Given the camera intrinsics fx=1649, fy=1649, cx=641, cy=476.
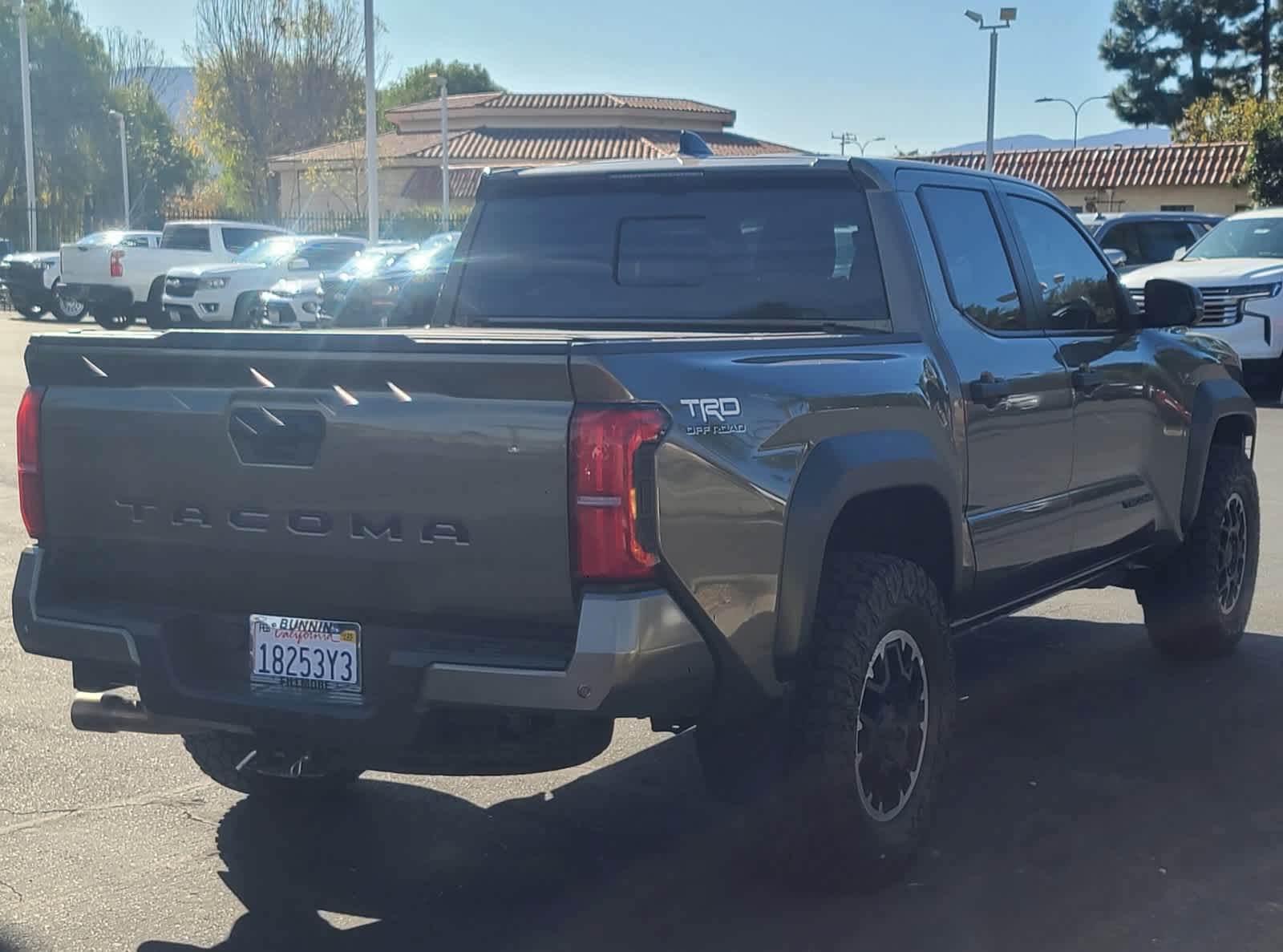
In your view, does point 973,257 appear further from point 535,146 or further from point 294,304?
point 535,146

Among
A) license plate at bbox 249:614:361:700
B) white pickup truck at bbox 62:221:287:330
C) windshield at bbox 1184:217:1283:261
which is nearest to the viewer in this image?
license plate at bbox 249:614:361:700

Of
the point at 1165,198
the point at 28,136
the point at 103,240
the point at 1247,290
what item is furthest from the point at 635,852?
the point at 1165,198

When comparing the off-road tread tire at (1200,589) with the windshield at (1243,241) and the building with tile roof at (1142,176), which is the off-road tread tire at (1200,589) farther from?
the building with tile roof at (1142,176)

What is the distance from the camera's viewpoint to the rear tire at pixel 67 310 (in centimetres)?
2986

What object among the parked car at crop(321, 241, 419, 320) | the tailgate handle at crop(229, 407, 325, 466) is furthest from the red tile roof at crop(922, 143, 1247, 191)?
the tailgate handle at crop(229, 407, 325, 466)

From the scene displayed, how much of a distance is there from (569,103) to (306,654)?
57.7 m

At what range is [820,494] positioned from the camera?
403cm

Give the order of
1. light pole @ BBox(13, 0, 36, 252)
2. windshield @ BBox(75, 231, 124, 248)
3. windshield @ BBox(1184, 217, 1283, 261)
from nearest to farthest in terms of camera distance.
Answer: windshield @ BBox(1184, 217, 1283, 261), windshield @ BBox(75, 231, 124, 248), light pole @ BBox(13, 0, 36, 252)

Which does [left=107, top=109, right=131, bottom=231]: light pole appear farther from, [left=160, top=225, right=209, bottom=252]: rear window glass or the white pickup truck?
[left=160, top=225, right=209, bottom=252]: rear window glass

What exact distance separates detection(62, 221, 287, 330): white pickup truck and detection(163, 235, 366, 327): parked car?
1.53 m

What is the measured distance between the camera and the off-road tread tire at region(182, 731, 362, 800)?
15.1 ft

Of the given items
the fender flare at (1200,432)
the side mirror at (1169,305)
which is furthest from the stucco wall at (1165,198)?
the side mirror at (1169,305)

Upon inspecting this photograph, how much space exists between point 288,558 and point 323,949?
38.0 inches

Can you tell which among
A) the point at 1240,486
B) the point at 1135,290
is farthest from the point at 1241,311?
the point at 1240,486
